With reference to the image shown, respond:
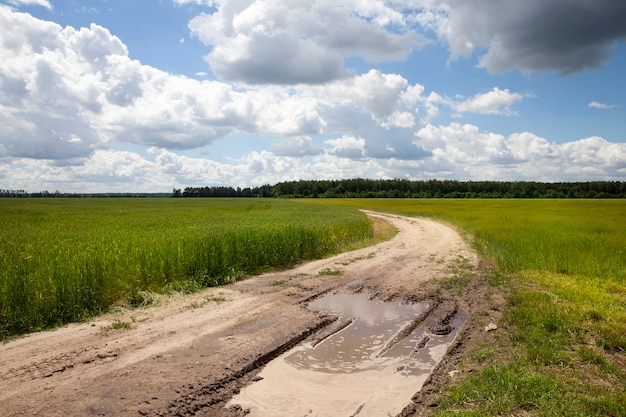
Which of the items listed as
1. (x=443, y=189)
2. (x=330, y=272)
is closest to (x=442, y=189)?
(x=443, y=189)

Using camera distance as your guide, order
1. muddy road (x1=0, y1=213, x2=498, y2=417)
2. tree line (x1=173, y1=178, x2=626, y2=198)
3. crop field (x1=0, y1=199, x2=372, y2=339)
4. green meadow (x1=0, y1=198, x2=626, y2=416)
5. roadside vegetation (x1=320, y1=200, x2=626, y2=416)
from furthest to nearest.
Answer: tree line (x1=173, y1=178, x2=626, y2=198), crop field (x1=0, y1=199, x2=372, y2=339), green meadow (x1=0, y1=198, x2=626, y2=416), muddy road (x1=0, y1=213, x2=498, y2=417), roadside vegetation (x1=320, y1=200, x2=626, y2=416)

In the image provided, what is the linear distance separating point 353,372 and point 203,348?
254 centimetres

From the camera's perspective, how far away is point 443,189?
490 ft

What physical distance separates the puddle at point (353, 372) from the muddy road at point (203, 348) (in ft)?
0.16

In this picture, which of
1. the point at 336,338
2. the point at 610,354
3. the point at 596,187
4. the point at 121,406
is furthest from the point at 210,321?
the point at 596,187

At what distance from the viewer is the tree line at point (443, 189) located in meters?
135

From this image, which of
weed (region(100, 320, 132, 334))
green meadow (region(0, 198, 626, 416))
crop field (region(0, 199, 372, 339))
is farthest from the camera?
crop field (region(0, 199, 372, 339))

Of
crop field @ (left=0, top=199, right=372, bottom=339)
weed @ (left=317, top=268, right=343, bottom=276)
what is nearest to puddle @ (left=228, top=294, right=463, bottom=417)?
weed @ (left=317, top=268, right=343, bottom=276)

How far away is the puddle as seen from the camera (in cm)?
511

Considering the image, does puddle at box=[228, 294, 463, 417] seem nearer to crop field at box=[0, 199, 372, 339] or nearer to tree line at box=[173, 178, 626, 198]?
crop field at box=[0, 199, 372, 339]

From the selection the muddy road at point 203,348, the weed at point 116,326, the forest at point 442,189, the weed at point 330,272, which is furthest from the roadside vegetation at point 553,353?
the forest at point 442,189

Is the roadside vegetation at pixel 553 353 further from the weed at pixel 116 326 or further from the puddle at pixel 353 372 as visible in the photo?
the weed at pixel 116 326

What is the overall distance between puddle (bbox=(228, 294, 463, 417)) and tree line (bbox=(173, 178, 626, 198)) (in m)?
138

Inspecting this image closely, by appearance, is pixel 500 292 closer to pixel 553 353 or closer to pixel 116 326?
pixel 553 353
